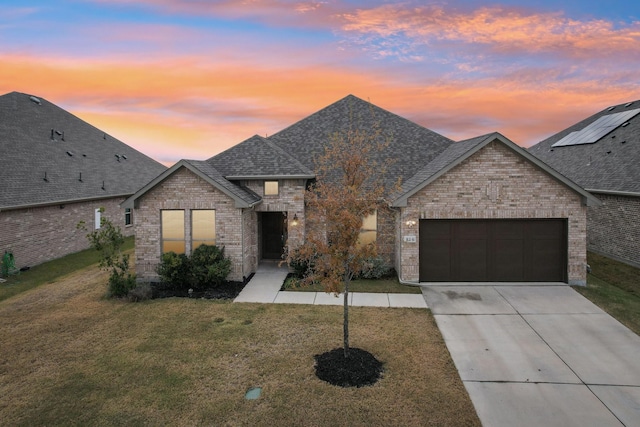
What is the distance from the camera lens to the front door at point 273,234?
65.9 ft

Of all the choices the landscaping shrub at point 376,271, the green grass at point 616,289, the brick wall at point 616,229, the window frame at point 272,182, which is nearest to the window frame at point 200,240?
the window frame at point 272,182

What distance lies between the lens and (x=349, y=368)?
8.85 m

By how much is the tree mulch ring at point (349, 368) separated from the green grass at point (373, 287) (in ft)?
17.8

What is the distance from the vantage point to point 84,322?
40.0 feet

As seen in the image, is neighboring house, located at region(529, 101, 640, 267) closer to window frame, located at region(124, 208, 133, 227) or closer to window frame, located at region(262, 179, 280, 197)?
window frame, located at region(262, 179, 280, 197)

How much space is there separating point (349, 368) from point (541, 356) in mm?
4828

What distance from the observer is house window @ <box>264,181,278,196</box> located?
18.3 meters

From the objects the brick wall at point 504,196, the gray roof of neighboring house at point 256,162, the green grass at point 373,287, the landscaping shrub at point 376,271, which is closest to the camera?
the green grass at point 373,287

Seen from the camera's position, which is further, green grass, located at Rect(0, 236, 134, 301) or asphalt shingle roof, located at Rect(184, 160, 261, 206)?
green grass, located at Rect(0, 236, 134, 301)

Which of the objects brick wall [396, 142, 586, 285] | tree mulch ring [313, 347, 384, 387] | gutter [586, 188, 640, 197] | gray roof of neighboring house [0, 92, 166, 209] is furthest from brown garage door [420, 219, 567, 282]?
gray roof of neighboring house [0, 92, 166, 209]

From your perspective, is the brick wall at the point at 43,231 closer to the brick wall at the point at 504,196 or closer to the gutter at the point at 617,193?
the brick wall at the point at 504,196

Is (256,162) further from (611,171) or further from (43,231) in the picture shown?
(611,171)

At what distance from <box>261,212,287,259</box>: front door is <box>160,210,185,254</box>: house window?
465 cm

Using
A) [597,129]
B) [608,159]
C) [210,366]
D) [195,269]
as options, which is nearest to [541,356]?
[210,366]
